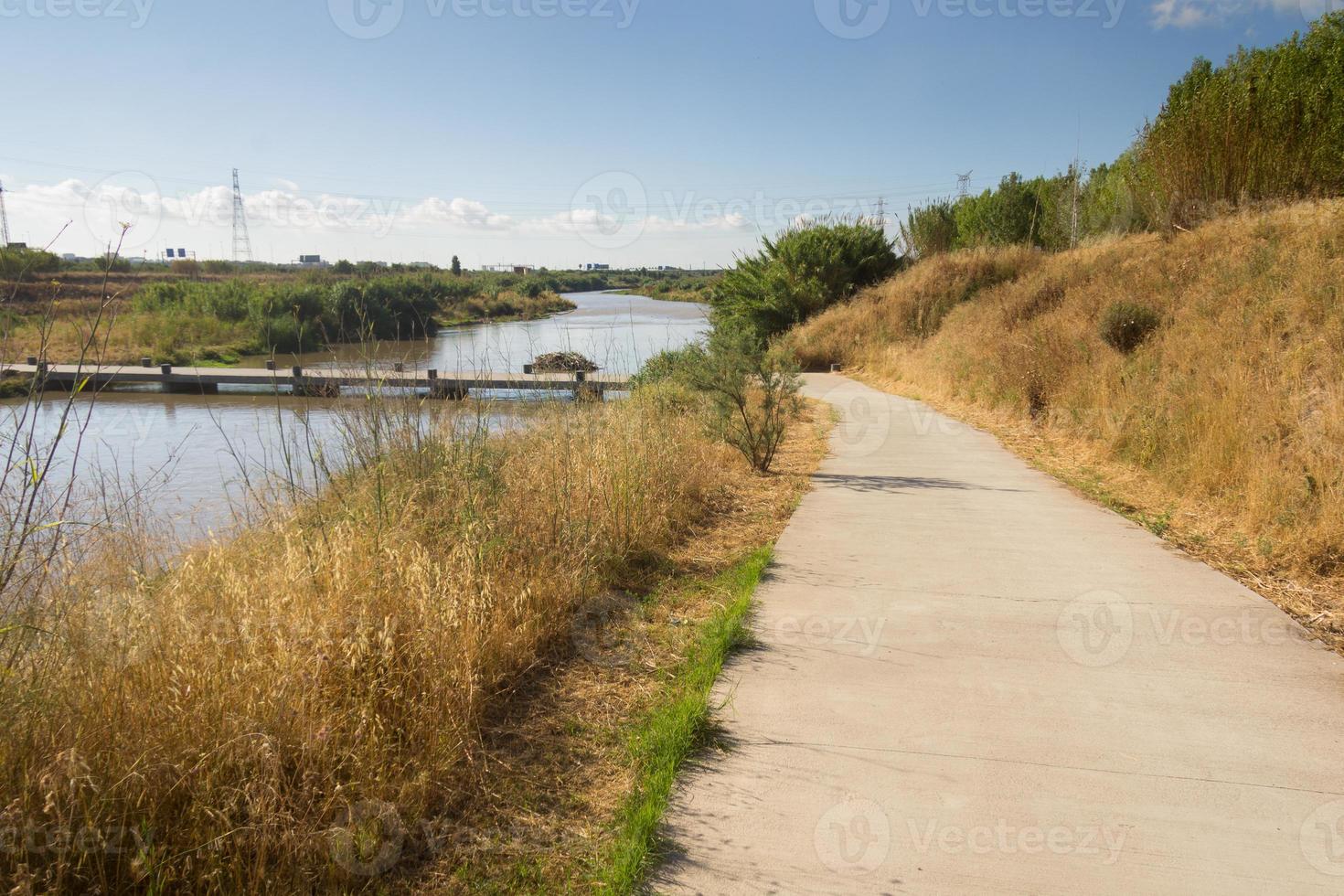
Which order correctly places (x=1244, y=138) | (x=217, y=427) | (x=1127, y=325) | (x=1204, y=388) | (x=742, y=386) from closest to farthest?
(x=1204, y=388)
(x=742, y=386)
(x=217, y=427)
(x=1127, y=325)
(x=1244, y=138)

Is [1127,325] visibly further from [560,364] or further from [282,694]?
[282,694]

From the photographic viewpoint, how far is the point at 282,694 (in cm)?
290

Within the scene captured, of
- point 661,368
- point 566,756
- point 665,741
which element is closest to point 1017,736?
point 665,741

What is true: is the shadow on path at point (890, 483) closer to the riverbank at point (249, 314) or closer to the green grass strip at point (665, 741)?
the green grass strip at point (665, 741)

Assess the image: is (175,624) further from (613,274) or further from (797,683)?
(613,274)

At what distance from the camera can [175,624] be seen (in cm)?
329

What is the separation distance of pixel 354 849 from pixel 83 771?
A: 2.93 ft

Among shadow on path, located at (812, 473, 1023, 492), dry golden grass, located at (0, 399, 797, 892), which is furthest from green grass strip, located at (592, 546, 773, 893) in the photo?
shadow on path, located at (812, 473, 1023, 492)

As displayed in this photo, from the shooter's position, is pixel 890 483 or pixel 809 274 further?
pixel 809 274

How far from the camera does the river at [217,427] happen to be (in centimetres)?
669

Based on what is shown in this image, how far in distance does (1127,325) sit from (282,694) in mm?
12180

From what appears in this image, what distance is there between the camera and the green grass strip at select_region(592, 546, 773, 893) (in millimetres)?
2682

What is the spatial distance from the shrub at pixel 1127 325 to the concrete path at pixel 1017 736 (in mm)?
6471

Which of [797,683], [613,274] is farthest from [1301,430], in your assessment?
[613,274]
